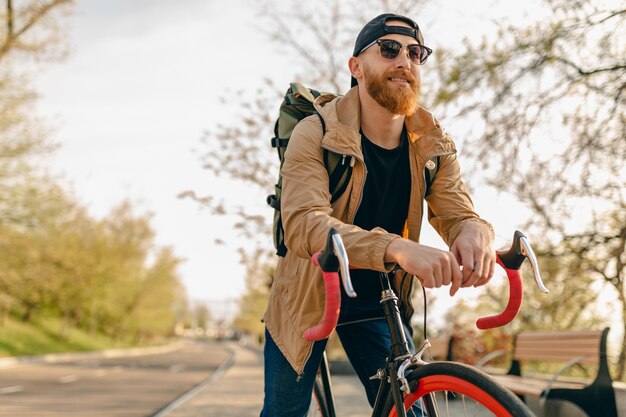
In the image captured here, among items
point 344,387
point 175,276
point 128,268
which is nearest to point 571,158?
point 344,387

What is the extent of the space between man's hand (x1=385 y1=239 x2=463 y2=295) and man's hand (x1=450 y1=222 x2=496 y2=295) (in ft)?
0.36

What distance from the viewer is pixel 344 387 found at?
1270cm

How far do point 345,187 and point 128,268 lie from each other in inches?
1904

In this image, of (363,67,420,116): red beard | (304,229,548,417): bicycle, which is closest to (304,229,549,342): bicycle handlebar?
(304,229,548,417): bicycle

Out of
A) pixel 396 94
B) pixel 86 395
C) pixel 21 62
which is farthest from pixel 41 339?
pixel 396 94

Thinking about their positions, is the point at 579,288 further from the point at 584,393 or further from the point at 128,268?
the point at 128,268

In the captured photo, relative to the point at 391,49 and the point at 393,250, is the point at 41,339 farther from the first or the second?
the point at 393,250

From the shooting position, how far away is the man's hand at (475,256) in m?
1.89

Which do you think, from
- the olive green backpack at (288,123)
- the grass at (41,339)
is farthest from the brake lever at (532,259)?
the grass at (41,339)

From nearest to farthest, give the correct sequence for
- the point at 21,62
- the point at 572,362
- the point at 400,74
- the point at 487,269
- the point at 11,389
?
the point at 487,269
the point at 400,74
the point at 572,362
the point at 11,389
the point at 21,62

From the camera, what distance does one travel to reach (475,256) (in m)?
1.95

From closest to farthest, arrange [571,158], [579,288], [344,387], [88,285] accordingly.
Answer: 1. [571,158]
2. [579,288]
3. [344,387]
4. [88,285]

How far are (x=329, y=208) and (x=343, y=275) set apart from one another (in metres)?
0.45

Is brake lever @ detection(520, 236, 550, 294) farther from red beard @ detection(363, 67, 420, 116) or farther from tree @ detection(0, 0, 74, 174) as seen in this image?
tree @ detection(0, 0, 74, 174)
